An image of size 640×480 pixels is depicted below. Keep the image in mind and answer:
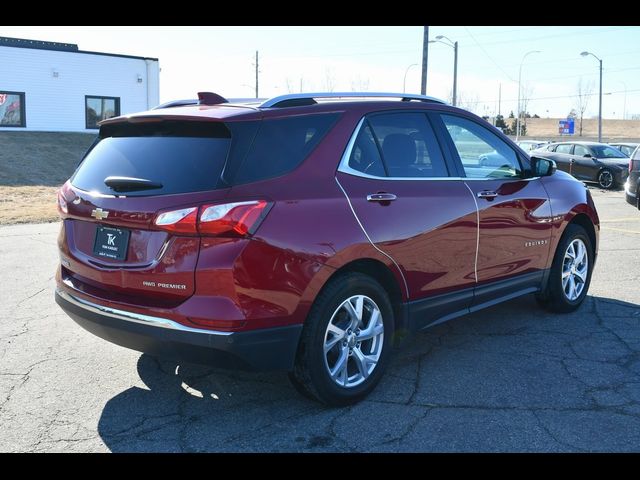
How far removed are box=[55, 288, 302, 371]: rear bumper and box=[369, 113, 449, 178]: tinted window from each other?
137 cm

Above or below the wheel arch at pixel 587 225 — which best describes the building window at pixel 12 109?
above

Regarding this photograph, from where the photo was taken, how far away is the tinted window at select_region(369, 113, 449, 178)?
165 inches

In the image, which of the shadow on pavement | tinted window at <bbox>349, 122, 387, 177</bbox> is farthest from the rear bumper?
tinted window at <bbox>349, 122, 387, 177</bbox>

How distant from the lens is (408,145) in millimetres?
4379

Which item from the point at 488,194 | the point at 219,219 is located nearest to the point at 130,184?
the point at 219,219

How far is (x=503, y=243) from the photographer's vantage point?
495 cm

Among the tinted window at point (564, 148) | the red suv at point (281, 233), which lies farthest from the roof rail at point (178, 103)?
the tinted window at point (564, 148)

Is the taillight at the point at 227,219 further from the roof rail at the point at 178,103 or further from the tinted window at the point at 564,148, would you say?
the tinted window at the point at 564,148

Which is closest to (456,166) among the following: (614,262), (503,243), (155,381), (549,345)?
(503,243)

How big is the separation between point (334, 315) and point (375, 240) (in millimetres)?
514

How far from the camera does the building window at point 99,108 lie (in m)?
32.6

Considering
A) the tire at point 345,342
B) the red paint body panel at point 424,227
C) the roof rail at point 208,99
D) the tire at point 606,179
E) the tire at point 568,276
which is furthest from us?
the tire at point 606,179

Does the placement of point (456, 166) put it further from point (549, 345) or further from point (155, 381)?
point (155, 381)

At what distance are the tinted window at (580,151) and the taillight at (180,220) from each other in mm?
22121
